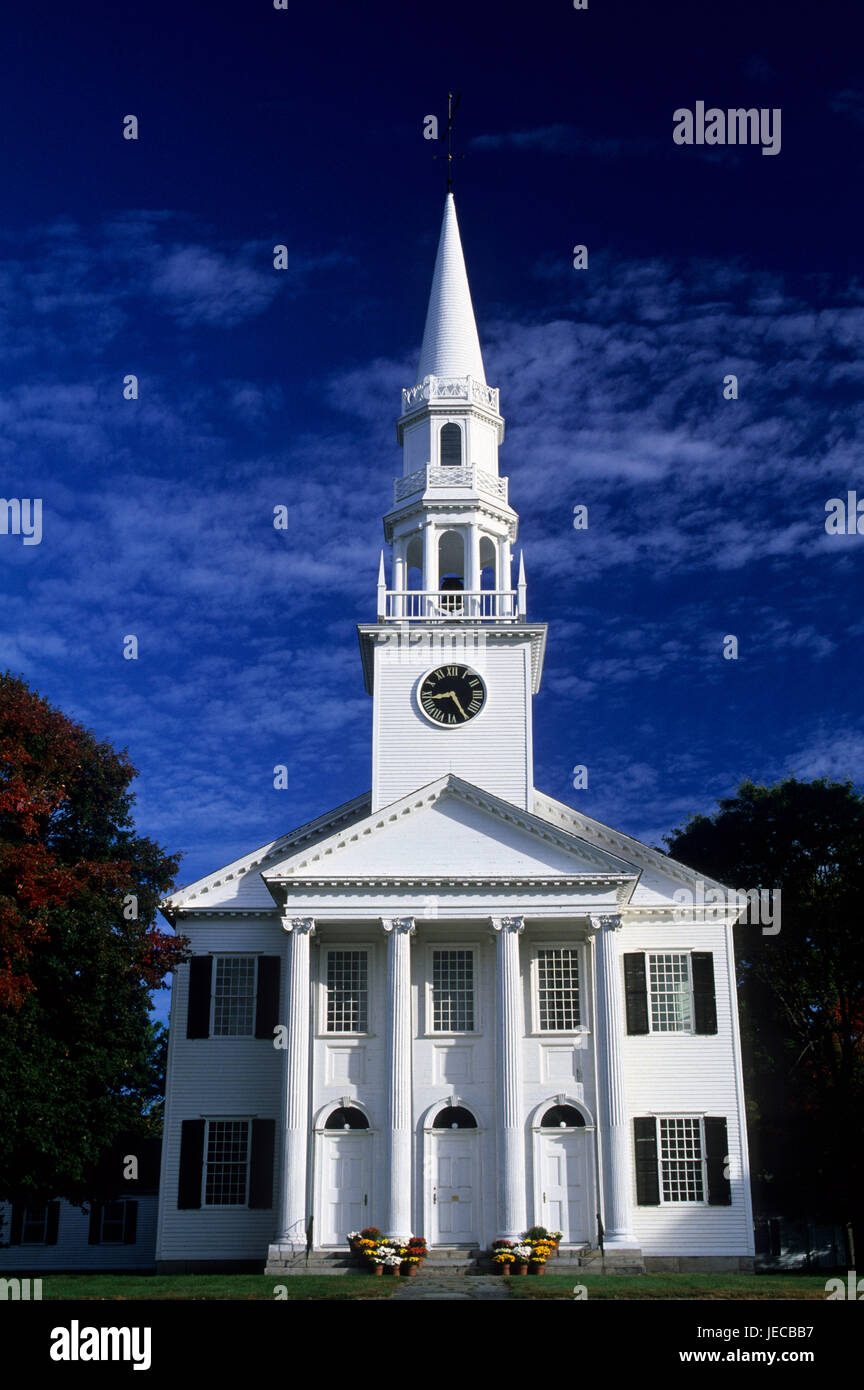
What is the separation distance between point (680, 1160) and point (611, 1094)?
12.3 ft

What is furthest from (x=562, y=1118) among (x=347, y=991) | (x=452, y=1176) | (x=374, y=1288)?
(x=374, y=1288)

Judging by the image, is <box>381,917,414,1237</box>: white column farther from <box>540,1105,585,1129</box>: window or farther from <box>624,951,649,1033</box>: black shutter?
<box>624,951,649,1033</box>: black shutter

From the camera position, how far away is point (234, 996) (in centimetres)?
3469

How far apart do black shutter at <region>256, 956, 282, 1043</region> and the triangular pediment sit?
3529 mm

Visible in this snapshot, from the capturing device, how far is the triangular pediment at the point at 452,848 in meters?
32.2

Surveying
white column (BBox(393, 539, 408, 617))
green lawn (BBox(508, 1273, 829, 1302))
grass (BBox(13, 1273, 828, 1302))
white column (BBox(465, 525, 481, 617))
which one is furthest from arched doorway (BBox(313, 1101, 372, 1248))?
white column (BBox(465, 525, 481, 617))

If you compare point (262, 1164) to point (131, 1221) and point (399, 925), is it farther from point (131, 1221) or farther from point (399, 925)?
point (131, 1221)

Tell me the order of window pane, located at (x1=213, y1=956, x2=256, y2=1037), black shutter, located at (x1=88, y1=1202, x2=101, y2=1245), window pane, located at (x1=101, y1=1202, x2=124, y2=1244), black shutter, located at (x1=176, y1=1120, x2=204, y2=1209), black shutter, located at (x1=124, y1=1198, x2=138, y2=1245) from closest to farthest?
black shutter, located at (x1=176, y1=1120, x2=204, y2=1209)
window pane, located at (x1=213, y1=956, x2=256, y2=1037)
black shutter, located at (x1=88, y1=1202, x2=101, y2=1245)
window pane, located at (x1=101, y1=1202, x2=124, y2=1244)
black shutter, located at (x1=124, y1=1198, x2=138, y2=1245)

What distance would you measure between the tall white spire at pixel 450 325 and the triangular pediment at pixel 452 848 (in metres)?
15.2

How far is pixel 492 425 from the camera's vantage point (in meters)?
41.1

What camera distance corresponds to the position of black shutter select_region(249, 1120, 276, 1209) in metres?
32.7

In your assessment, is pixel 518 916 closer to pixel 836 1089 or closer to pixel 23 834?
pixel 23 834
